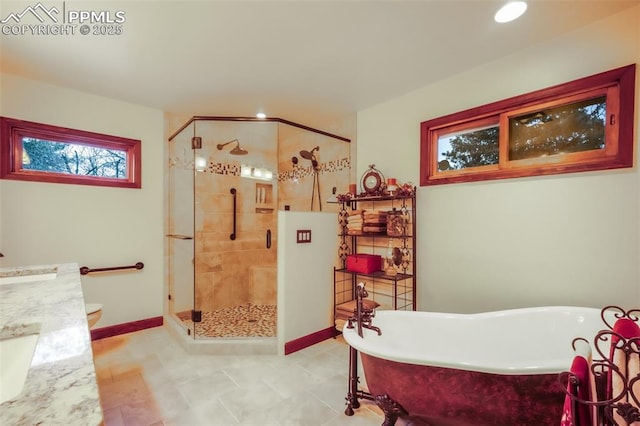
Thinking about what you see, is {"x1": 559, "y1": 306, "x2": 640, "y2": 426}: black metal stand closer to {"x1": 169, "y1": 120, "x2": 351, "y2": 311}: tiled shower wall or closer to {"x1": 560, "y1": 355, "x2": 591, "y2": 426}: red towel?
{"x1": 560, "y1": 355, "x2": 591, "y2": 426}: red towel

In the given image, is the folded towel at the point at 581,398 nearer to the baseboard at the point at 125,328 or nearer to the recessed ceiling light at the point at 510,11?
the recessed ceiling light at the point at 510,11

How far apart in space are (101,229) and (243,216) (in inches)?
56.6

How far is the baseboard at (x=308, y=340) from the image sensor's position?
2.53 metres

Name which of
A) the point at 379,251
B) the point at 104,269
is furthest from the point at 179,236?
the point at 379,251

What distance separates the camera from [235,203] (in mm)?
3570

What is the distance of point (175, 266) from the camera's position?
322 cm

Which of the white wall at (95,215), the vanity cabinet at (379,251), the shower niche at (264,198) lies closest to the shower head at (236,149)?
the shower niche at (264,198)

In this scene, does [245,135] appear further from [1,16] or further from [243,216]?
[1,16]

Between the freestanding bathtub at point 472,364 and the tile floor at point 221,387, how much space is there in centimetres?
24

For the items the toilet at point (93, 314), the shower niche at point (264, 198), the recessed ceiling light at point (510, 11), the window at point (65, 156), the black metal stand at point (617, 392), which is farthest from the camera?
the shower niche at point (264, 198)

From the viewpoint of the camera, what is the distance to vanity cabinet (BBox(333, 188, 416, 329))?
262 centimetres

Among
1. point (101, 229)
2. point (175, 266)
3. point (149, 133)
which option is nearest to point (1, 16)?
point (149, 133)

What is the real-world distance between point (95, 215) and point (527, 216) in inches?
147

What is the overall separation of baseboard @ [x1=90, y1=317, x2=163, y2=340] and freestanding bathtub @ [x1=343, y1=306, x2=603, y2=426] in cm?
237
